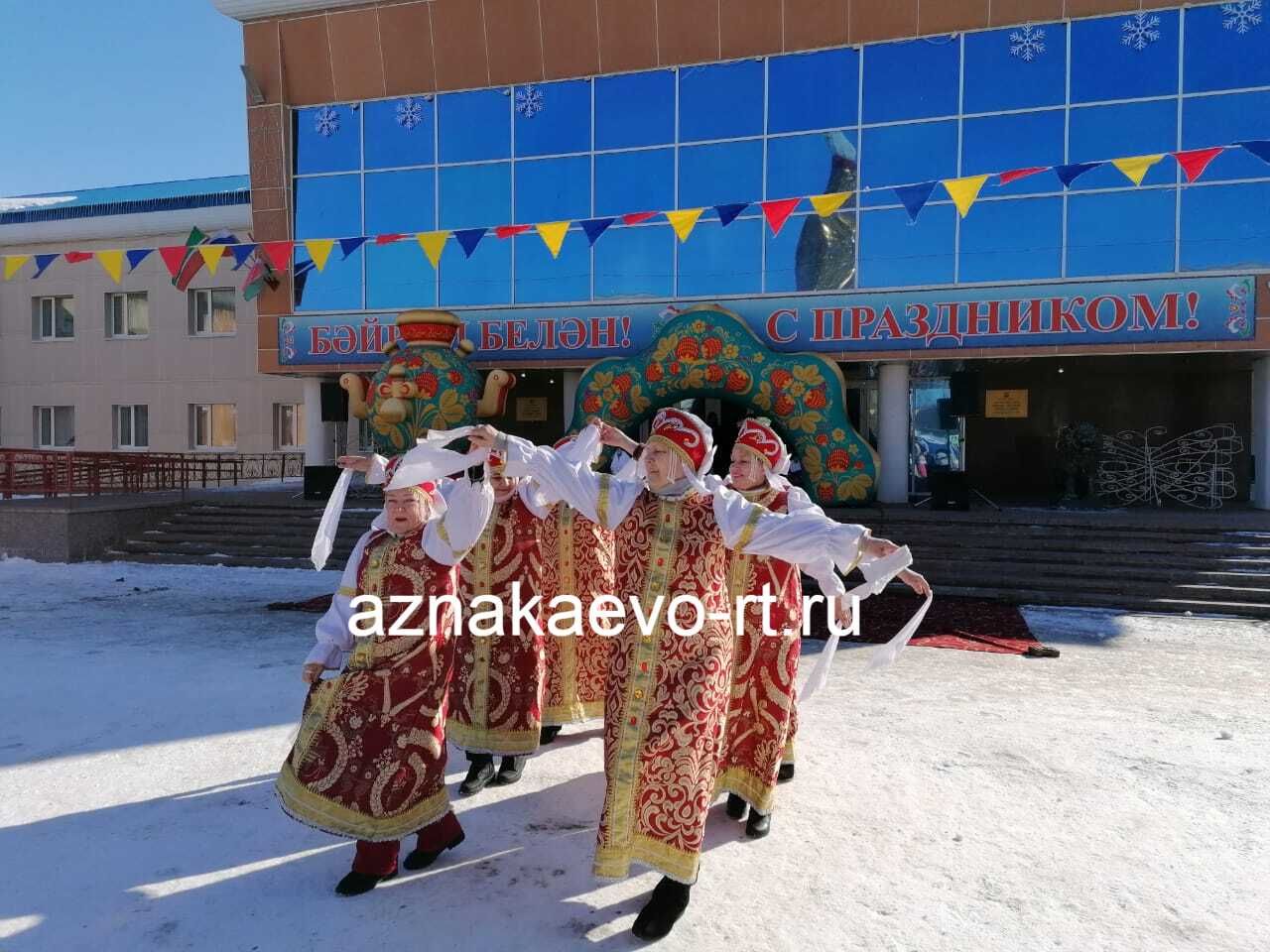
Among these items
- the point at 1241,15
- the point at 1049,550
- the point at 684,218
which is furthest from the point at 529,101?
the point at 1049,550

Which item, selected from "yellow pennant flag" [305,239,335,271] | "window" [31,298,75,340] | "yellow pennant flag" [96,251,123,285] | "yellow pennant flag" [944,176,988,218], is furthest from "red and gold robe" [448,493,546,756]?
"window" [31,298,75,340]

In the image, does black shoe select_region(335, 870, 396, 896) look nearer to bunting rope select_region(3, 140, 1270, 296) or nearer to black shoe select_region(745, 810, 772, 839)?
black shoe select_region(745, 810, 772, 839)

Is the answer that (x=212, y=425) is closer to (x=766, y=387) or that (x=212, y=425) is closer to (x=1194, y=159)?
(x=766, y=387)

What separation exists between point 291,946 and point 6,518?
12.6 m

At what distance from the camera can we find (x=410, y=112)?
15781 mm

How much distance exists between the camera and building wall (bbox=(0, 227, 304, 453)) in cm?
2242

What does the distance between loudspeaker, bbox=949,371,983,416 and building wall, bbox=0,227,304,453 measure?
16.5 meters

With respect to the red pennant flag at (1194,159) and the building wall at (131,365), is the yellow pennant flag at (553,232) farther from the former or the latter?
the building wall at (131,365)

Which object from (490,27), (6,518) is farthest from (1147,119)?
(6,518)

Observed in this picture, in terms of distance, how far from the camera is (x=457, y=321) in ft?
48.4

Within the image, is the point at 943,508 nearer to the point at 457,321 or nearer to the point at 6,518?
the point at 457,321

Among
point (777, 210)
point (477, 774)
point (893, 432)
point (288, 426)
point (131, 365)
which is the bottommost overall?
point (477, 774)

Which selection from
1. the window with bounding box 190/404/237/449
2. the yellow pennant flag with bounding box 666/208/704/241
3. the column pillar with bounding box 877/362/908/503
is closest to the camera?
the yellow pennant flag with bounding box 666/208/704/241

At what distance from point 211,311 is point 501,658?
21748 millimetres
